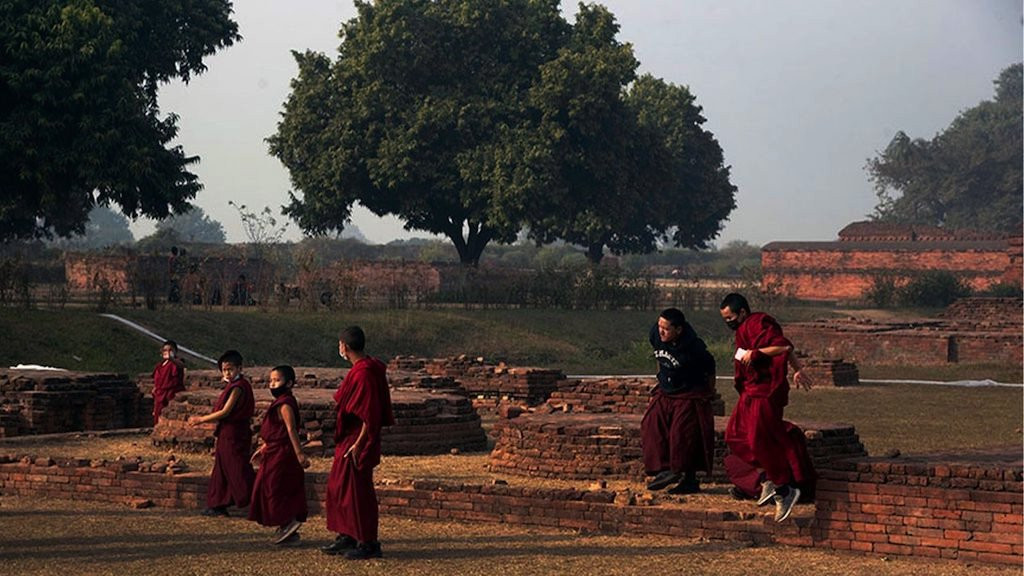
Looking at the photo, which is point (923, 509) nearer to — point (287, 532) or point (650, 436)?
point (650, 436)

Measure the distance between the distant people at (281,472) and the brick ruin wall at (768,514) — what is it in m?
1.20

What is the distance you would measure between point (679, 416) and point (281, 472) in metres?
3.01

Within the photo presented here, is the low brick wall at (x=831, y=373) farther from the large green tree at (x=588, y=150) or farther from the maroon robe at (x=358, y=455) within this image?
the maroon robe at (x=358, y=455)

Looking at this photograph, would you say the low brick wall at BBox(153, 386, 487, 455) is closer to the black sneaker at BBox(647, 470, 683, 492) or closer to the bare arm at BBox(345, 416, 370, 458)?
the black sneaker at BBox(647, 470, 683, 492)

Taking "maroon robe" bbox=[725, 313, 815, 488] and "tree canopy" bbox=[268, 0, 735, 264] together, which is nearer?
"maroon robe" bbox=[725, 313, 815, 488]

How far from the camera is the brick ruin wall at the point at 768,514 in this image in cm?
873

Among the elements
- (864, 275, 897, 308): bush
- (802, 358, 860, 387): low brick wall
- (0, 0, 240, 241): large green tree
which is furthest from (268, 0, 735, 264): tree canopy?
(802, 358, 860, 387): low brick wall

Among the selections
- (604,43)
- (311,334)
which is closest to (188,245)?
(604,43)

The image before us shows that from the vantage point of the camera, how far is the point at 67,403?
16.9m

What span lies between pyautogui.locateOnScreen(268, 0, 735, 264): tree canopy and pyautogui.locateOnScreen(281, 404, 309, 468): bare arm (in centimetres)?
3089

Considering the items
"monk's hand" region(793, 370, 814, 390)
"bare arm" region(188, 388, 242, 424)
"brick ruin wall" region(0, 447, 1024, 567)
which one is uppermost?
"monk's hand" region(793, 370, 814, 390)

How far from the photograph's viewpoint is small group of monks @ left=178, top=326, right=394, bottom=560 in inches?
357

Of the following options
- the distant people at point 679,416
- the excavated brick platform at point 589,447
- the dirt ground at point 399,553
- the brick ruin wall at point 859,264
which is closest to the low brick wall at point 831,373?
the excavated brick platform at point 589,447

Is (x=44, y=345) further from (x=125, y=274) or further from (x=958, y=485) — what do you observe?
(x=958, y=485)
